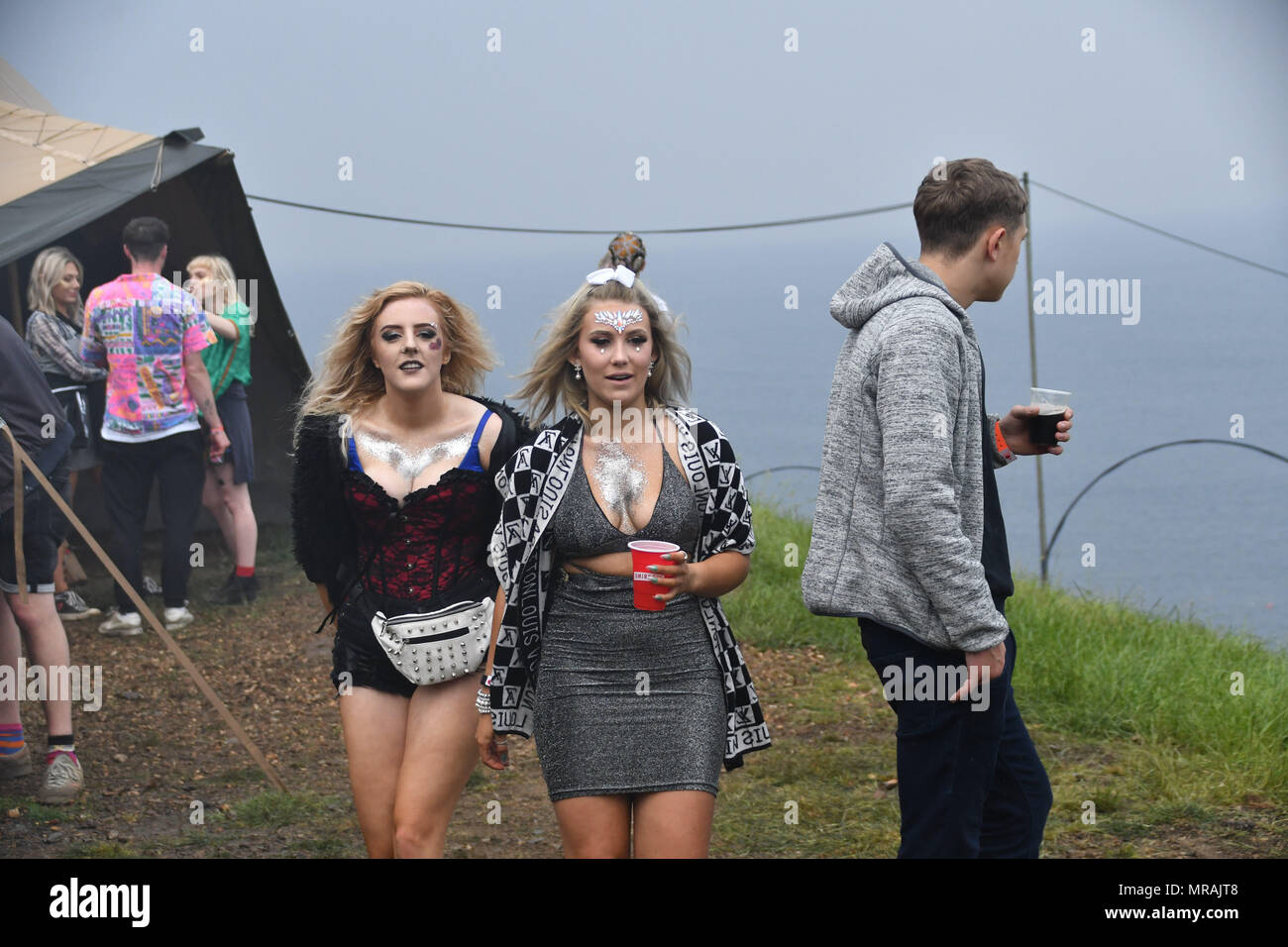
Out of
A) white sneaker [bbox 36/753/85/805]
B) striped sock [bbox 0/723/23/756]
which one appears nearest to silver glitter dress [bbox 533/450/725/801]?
white sneaker [bbox 36/753/85/805]

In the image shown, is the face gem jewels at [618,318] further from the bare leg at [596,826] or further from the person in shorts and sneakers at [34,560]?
the person in shorts and sneakers at [34,560]

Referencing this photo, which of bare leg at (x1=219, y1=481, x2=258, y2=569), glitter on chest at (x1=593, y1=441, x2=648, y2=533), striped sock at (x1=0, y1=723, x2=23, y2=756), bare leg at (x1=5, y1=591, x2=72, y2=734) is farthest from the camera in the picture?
bare leg at (x1=219, y1=481, x2=258, y2=569)

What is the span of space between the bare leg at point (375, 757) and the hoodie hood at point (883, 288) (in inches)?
57.4

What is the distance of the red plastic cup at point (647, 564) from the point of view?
2918mm

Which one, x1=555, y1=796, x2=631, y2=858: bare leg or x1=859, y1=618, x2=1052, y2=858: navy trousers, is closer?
x1=859, y1=618, x2=1052, y2=858: navy trousers

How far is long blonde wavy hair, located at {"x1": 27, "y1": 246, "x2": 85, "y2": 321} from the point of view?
687 cm

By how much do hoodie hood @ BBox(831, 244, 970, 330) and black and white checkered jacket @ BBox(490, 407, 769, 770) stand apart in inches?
17.1

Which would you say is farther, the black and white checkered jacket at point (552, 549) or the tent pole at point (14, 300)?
the tent pole at point (14, 300)

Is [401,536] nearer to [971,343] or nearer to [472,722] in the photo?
[472,722]

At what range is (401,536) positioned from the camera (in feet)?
11.2

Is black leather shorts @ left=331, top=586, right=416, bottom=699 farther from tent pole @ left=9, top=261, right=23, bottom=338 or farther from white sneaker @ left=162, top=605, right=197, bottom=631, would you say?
tent pole @ left=9, top=261, right=23, bottom=338

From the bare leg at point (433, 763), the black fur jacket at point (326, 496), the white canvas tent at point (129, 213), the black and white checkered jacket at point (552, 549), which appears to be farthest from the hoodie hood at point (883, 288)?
the white canvas tent at point (129, 213)
